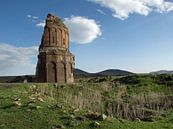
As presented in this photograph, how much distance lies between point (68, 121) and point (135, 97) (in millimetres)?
19007

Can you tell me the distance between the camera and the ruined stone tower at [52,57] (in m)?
44.8

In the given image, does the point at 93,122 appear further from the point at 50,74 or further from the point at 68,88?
the point at 50,74

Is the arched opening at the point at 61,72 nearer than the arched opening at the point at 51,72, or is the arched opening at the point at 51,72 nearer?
the arched opening at the point at 51,72

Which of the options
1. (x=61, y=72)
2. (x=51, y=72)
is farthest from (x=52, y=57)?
(x=61, y=72)

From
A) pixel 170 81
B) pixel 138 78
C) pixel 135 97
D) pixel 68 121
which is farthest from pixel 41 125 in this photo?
pixel 138 78

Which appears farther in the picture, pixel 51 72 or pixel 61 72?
pixel 61 72

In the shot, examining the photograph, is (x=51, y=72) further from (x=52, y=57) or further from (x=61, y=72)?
(x=52, y=57)

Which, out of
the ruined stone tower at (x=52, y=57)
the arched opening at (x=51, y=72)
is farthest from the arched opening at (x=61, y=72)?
the arched opening at (x=51, y=72)

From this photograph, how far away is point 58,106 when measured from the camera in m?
17.5

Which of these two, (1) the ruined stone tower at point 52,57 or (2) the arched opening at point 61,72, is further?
(2) the arched opening at point 61,72

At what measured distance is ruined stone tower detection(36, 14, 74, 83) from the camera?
4475 cm

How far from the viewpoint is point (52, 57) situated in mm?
44844

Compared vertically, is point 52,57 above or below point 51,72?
above

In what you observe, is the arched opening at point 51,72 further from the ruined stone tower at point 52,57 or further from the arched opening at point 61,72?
the arched opening at point 61,72
